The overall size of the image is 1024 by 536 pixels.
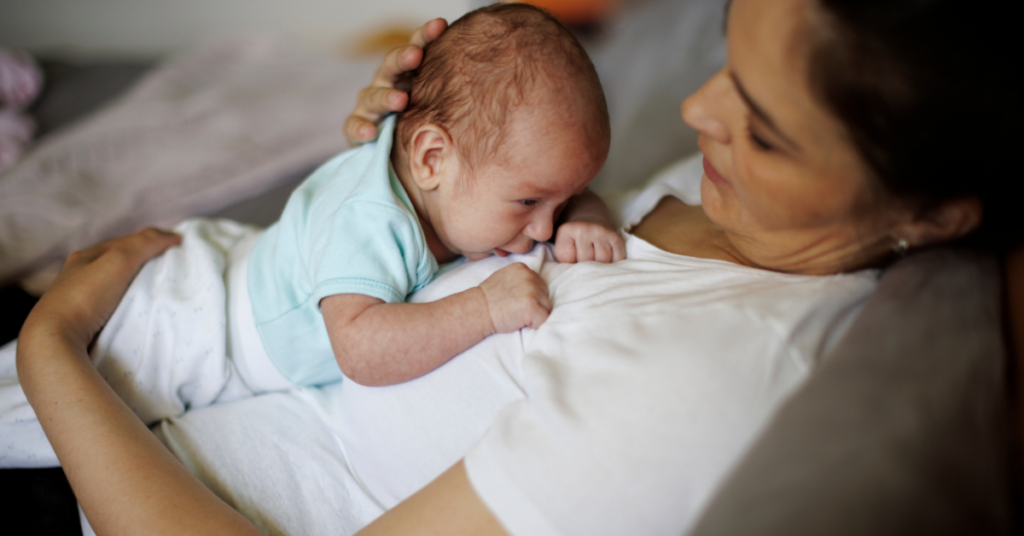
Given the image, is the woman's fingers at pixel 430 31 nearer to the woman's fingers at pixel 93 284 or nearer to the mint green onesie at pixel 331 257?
the mint green onesie at pixel 331 257

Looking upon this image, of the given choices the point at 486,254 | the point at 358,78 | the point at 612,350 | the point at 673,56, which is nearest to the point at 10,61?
the point at 358,78

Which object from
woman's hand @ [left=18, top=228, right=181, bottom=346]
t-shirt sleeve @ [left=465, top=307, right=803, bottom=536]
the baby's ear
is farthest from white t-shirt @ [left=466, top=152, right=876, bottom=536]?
woman's hand @ [left=18, top=228, right=181, bottom=346]

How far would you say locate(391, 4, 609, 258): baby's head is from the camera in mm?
958

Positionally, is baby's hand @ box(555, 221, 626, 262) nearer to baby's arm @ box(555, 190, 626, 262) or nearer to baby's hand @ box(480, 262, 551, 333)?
baby's arm @ box(555, 190, 626, 262)

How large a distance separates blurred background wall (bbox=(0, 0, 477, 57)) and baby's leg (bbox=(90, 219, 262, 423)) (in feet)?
6.47

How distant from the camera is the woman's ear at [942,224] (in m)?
0.66

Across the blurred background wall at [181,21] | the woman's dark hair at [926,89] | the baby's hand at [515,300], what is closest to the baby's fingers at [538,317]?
the baby's hand at [515,300]

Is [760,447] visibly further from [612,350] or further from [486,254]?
[486,254]

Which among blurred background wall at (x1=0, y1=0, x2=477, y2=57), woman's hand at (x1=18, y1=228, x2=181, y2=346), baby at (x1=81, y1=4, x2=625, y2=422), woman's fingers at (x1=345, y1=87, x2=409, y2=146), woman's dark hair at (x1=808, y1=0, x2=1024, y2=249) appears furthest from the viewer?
blurred background wall at (x1=0, y1=0, x2=477, y2=57)

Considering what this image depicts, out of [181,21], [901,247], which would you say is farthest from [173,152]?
[901,247]

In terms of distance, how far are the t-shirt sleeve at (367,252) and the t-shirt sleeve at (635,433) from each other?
353 millimetres

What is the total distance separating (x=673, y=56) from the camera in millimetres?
2139

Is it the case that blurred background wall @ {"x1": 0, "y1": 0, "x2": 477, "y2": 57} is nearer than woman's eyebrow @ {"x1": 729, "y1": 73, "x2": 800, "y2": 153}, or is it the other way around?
woman's eyebrow @ {"x1": 729, "y1": 73, "x2": 800, "y2": 153}

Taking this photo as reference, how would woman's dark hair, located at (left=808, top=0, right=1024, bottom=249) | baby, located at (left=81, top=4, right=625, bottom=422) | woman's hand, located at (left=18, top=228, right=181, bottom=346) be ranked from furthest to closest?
woman's hand, located at (left=18, top=228, right=181, bottom=346) < baby, located at (left=81, top=4, right=625, bottom=422) < woman's dark hair, located at (left=808, top=0, right=1024, bottom=249)
